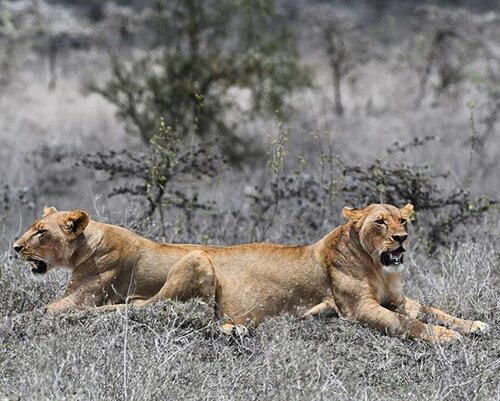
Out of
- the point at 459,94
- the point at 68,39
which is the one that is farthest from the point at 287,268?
the point at 68,39

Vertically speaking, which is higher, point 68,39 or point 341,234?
point 341,234

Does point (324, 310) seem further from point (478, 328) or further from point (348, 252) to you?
point (478, 328)

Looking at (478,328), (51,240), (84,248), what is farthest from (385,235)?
(51,240)

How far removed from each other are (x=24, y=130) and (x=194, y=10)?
4.22 meters

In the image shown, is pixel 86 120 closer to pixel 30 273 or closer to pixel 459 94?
pixel 459 94

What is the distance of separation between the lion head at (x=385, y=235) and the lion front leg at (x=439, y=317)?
36 centimetres

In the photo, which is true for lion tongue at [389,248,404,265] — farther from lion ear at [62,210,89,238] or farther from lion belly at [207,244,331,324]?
lion ear at [62,210,89,238]

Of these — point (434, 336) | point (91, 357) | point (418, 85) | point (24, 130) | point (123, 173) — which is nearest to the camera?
point (91, 357)

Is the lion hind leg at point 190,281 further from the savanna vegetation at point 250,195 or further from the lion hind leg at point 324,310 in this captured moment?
the lion hind leg at point 324,310

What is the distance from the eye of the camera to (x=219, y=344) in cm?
581

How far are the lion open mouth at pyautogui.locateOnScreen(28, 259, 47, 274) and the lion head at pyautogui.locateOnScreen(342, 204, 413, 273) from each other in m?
1.90

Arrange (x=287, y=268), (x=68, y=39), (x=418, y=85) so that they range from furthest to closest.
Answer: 1. (x=68, y=39)
2. (x=418, y=85)
3. (x=287, y=268)

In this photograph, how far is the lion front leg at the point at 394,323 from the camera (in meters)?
5.87

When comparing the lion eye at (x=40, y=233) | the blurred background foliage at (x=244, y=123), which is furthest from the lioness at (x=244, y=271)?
the blurred background foliage at (x=244, y=123)
